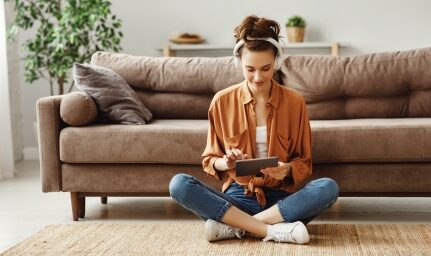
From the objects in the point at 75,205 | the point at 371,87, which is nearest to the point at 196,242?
the point at 75,205

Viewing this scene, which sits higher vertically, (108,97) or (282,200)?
(108,97)

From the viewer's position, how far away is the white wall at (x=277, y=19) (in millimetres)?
5523

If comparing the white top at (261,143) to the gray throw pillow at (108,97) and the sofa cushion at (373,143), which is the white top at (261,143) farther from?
the gray throw pillow at (108,97)

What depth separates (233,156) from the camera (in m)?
2.50

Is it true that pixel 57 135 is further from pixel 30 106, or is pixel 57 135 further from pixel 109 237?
pixel 30 106

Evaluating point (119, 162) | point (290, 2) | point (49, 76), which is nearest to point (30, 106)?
point (49, 76)

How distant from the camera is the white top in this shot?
2.69m

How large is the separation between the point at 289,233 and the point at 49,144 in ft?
4.09

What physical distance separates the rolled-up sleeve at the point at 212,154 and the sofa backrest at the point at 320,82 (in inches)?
36.3

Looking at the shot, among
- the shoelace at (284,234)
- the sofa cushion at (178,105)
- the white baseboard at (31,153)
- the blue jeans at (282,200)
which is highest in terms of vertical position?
the sofa cushion at (178,105)

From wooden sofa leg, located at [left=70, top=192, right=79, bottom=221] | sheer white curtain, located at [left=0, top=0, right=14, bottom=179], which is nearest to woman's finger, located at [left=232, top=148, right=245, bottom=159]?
wooden sofa leg, located at [left=70, top=192, right=79, bottom=221]

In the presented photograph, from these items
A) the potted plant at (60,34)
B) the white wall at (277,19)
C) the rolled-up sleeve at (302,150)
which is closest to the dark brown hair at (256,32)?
the rolled-up sleeve at (302,150)

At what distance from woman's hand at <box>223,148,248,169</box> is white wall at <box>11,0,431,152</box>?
3289mm

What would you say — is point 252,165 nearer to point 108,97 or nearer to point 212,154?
point 212,154
